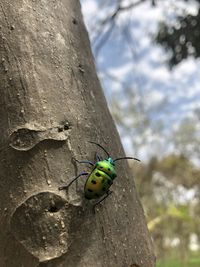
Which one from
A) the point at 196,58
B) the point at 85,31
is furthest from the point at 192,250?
the point at 85,31

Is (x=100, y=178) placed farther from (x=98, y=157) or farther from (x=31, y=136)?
(x=31, y=136)

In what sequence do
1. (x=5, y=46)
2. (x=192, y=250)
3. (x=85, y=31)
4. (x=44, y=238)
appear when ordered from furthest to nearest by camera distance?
(x=192, y=250) < (x=85, y=31) < (x=5, y=46) < (x=44, y=238)

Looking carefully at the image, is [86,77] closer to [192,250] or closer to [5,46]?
[5,46]

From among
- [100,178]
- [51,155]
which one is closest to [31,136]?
[51,155]

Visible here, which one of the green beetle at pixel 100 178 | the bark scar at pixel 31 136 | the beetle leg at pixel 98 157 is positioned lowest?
the green beetle at pixel 100 178

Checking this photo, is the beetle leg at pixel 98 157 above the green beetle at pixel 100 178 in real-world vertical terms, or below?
above

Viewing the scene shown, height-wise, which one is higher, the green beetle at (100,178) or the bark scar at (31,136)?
the bark scar at (31,136)
